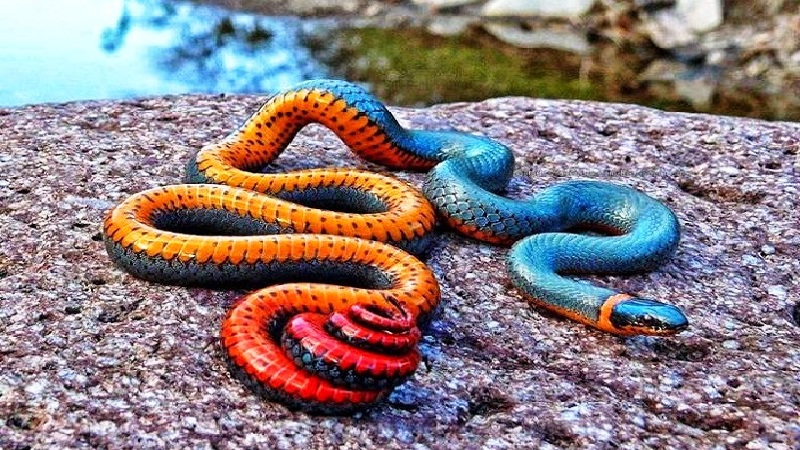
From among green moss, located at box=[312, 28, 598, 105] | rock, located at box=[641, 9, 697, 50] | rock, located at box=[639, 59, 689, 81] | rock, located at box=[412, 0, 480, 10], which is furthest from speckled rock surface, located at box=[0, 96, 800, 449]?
rock, located at box=[412, 0, 480, 10]

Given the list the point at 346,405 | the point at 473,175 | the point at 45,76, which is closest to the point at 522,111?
the point at 473,175

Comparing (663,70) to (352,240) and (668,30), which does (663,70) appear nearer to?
(668,30)

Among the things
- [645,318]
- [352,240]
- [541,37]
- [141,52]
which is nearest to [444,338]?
[352,240]

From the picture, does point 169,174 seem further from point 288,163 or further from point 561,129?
point 561,129

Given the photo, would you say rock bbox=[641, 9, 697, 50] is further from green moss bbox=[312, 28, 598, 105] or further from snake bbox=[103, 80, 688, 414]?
snake bbox=[103, 80, 688, 414]

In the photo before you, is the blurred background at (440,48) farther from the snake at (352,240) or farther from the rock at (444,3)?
the snake at (352,240)
